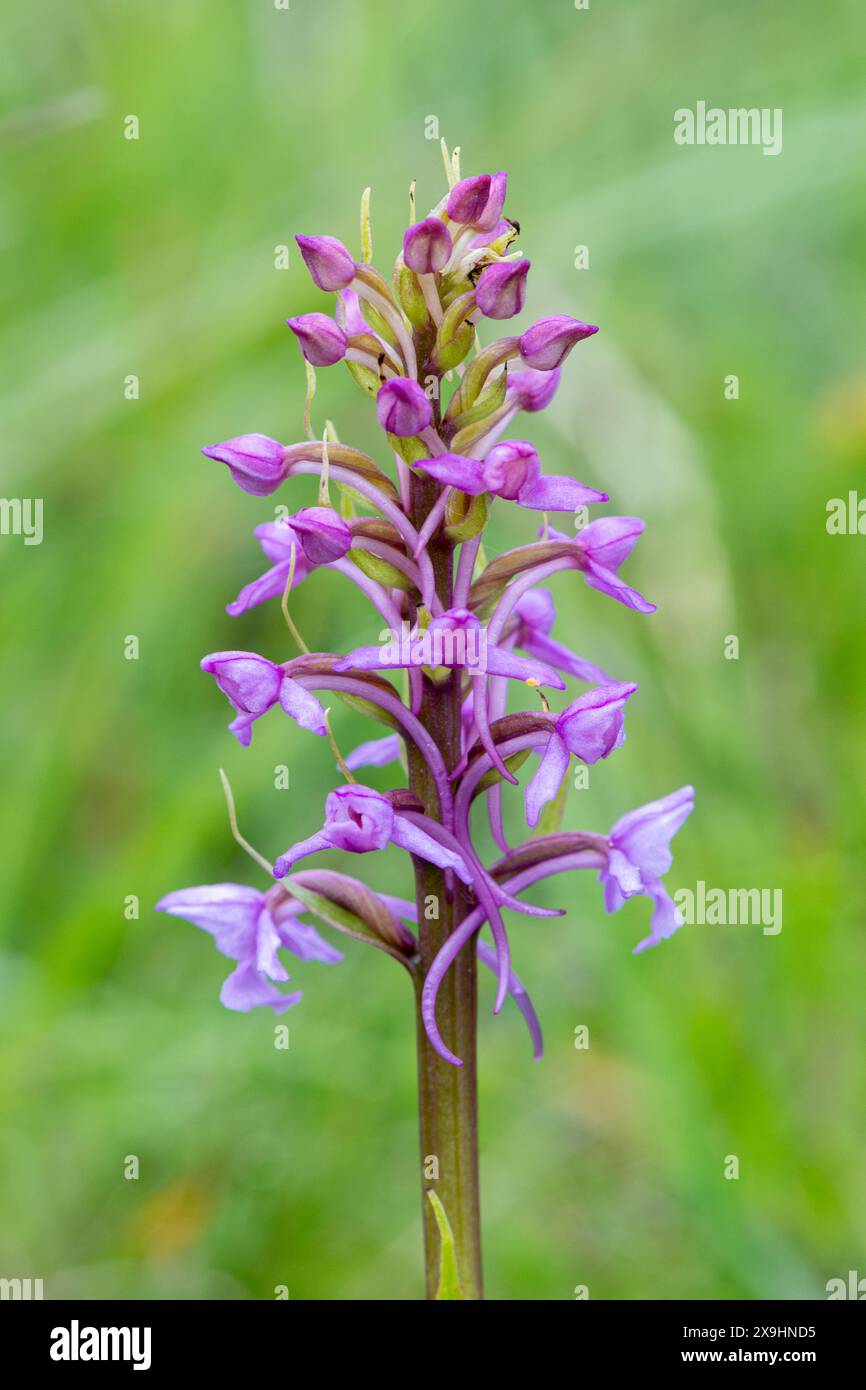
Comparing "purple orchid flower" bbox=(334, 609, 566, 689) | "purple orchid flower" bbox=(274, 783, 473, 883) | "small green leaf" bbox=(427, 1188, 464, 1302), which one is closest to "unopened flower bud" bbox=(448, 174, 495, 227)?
"purple orchid flower" bbox=(334, 609, 566, 689)

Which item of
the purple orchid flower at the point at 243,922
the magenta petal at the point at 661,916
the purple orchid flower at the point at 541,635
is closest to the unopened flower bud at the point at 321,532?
the purple orchid flower at the point at 541,635

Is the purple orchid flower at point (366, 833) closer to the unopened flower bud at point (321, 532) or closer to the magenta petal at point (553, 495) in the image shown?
the unopened flower bud at point (321, 532)

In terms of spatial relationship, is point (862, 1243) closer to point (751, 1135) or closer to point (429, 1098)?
point (751, 1135)

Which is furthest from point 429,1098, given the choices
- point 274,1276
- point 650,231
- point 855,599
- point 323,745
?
point 650,231

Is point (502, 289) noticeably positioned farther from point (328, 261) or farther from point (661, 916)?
point (661, 916)

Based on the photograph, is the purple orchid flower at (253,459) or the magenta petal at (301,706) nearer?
the magenta petal at (301,706)

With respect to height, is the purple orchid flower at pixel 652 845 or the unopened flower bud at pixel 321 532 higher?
the unopened flower bud at pixel 321 532

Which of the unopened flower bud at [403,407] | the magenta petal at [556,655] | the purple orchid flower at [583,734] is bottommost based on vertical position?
the purple orchid flower at [583,734]

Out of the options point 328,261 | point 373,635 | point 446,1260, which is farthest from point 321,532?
point 373,635
